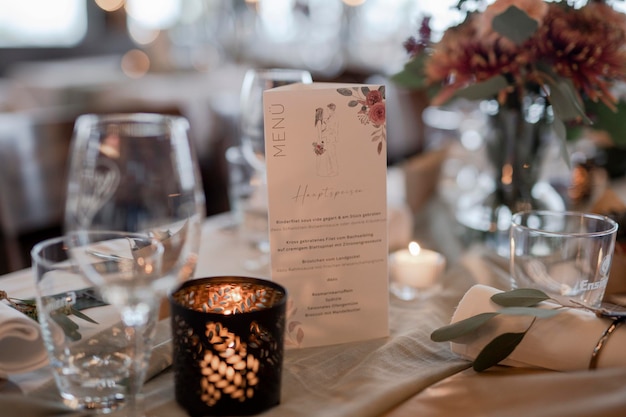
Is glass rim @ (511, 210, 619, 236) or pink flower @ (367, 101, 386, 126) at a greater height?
pink flower @ (367, 101, 386, 126)

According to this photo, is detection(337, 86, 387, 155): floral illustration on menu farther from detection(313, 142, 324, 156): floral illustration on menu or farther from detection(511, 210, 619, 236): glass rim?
detection(511, 210, 619, 236): glass rim

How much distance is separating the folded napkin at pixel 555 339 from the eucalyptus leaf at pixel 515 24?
1.31 ft

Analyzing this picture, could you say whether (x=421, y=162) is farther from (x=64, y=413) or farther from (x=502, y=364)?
(x=64, y=413)

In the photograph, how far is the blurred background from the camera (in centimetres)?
268

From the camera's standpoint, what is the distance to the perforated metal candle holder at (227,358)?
64cm

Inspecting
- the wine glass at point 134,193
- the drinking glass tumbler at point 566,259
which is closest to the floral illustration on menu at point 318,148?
the wine glass at point 134,193

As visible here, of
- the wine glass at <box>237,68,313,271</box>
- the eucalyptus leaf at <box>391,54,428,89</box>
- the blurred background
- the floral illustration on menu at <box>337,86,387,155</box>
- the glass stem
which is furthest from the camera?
the blurred background

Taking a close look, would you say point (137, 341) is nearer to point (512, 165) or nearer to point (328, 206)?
point (328, 206)

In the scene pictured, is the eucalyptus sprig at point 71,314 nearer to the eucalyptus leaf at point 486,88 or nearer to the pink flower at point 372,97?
the pink flower at point 372,97

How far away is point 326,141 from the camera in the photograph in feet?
2.64

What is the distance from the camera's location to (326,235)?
810 mm

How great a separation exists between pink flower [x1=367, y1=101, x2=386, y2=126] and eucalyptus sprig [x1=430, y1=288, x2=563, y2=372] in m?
0.23

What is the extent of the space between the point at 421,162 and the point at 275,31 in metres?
6.23

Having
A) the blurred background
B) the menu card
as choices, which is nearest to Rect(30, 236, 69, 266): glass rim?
the menu card
